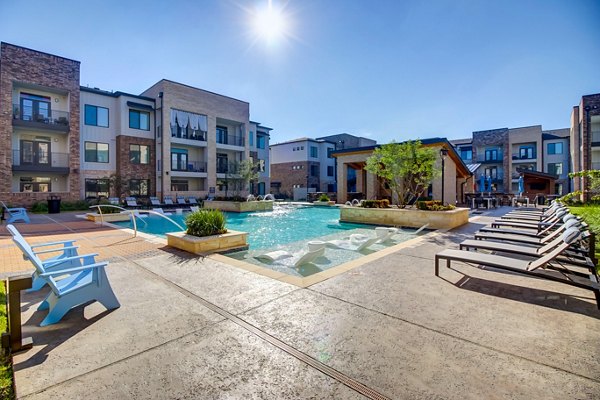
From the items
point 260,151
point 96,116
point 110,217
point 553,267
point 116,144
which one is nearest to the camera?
point 553,267

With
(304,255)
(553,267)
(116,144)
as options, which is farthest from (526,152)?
(116,144)

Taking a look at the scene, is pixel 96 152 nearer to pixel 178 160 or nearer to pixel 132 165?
pixel 132 165

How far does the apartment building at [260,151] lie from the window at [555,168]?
37.0 m

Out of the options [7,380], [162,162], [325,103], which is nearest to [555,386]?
[7,380]

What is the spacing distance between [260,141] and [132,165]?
15.4 m

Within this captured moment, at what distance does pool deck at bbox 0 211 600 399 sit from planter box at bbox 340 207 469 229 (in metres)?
6.75

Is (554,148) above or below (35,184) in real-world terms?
above

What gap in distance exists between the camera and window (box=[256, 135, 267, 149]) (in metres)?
36.0

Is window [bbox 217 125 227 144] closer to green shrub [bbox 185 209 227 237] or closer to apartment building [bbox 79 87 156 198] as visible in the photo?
apartment building [bbox 79 87 156 198]

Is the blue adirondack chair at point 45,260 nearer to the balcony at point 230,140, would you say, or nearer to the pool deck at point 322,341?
the pool deck at point 322,341

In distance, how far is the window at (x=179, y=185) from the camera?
2734 centimetres

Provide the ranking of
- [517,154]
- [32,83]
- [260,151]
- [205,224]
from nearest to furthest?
1. [205,224]
2. [32,83]
3. [260,151]
4. [517,154]

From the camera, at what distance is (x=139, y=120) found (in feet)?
85.3

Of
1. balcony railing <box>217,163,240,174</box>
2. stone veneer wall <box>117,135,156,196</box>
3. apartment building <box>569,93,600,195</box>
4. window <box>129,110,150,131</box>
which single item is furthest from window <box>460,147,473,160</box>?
window <box>129,110,150,131</box>
